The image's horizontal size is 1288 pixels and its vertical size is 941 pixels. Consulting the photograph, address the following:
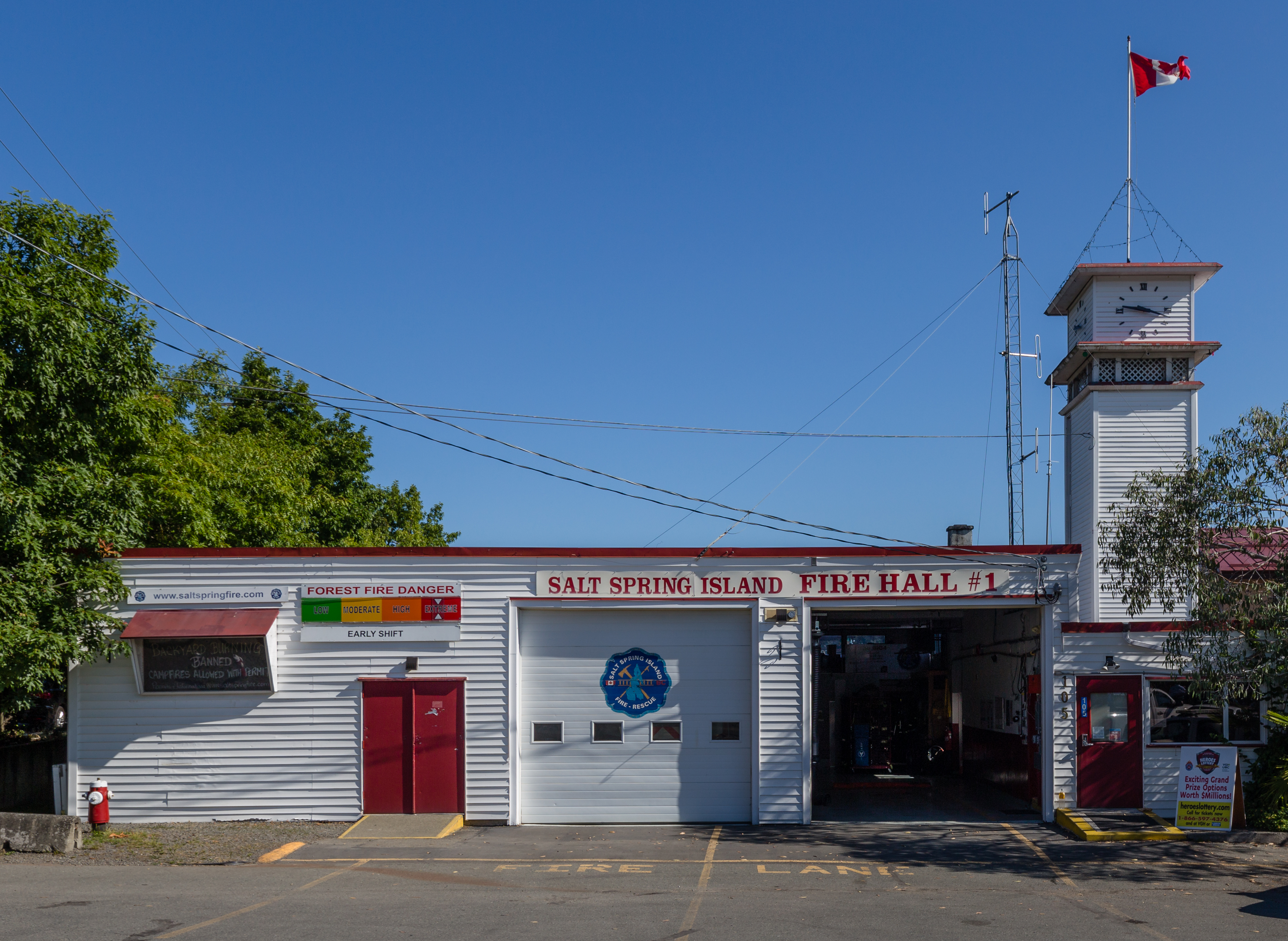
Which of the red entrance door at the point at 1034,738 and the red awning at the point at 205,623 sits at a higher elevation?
the red awning at the point at 205,623

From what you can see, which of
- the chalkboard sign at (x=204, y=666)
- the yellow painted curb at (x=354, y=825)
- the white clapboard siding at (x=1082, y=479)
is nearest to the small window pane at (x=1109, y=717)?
the white clapboard siding at (x=1082, y=479)

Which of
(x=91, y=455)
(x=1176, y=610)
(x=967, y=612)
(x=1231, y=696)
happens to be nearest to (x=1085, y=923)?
(x=1231, y=696)

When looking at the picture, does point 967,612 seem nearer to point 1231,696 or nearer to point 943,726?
point 943,726

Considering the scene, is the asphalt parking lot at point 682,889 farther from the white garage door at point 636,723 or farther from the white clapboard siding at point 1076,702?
the white clapboard siding at point 1076,702

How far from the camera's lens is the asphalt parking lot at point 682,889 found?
9875 millimetres

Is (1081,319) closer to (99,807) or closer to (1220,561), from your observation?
(1220,561)

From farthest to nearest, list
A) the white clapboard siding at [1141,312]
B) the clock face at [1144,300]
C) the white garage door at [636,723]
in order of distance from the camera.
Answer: the clock face at [1144,300] → the white clapboard siding at [1141,312] → the white garage door at [636,723]

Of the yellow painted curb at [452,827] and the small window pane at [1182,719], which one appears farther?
the small window pane at [1182,719]

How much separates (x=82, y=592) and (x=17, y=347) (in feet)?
12.2

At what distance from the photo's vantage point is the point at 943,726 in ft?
81.7

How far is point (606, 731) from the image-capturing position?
16.8m

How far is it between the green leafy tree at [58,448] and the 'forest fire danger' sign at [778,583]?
6520 millimetres

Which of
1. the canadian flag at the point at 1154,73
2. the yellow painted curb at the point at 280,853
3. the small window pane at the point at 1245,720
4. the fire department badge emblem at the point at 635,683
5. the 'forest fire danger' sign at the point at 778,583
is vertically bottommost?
the yellow painted curb at the point at 280,853

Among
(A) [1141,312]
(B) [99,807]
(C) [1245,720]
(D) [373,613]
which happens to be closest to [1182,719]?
(C) [1245,720]
